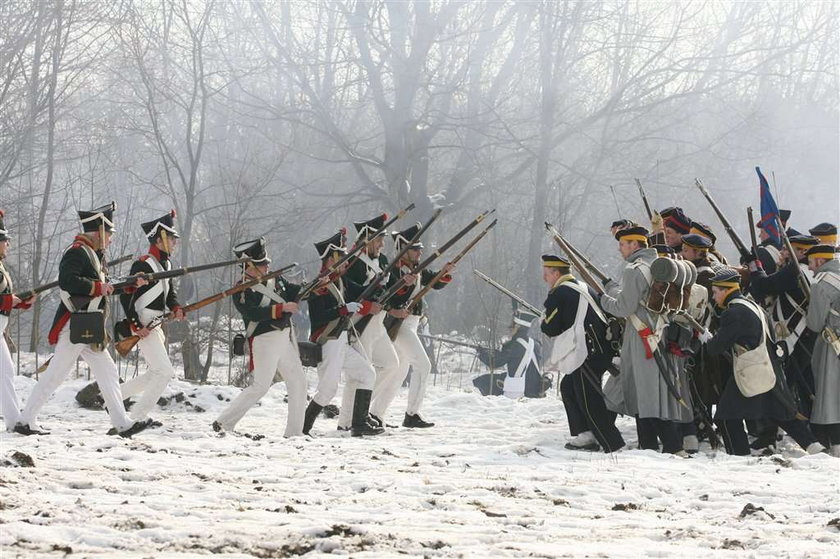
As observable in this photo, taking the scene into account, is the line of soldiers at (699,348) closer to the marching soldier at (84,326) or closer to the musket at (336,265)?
the musket at (336,265)

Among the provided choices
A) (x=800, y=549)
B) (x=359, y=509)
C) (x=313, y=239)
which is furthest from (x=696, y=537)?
(x=313, y=239)

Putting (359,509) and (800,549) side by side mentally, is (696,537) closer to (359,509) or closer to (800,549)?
(800,549)

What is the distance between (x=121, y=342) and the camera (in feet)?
33.7

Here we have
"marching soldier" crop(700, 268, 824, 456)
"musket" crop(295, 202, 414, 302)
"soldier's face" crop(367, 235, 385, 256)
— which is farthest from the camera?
"soldier's face" crop(367, 235, 385, 256)

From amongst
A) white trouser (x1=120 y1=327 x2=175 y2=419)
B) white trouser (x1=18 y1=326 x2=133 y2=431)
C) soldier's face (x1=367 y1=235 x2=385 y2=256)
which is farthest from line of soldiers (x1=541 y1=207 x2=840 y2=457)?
white trouser (x1=18 y1=326 x2=133 y2=431)

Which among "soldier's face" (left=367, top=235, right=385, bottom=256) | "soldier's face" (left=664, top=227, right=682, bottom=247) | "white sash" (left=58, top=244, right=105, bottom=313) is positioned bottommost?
"white sash" (left=58, top=244, right=105, bottom=313)

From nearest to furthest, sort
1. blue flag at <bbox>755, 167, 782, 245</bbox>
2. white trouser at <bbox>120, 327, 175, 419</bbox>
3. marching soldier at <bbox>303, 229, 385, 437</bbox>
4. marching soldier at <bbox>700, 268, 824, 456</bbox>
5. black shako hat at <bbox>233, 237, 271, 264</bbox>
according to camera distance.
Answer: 1. marching soldier at <bbox>700, 268, 824, 456</bbox>
2. white trouser at <bbox>120, 327, 175, 419</bbox>
3. black shako hat at <bbox>233, 237, 271, 264</bbox>
4. marching soldier at <bbox>303, 229, 385, 437</bbox>
5. blue flag at <bbox>755, 167, 782, 245</bbox>

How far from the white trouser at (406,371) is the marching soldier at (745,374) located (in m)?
3.30

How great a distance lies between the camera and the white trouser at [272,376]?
10.5 m

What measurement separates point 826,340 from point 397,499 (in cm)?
466

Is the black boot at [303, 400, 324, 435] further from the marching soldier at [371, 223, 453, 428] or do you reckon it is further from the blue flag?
the blue flag

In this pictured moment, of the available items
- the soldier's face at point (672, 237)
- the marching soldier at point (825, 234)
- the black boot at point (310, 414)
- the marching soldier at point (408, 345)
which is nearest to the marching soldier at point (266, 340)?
the black boot at point (310, 414)

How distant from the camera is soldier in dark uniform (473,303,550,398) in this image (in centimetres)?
1725

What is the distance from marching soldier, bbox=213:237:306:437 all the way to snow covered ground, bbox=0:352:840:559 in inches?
24.5
